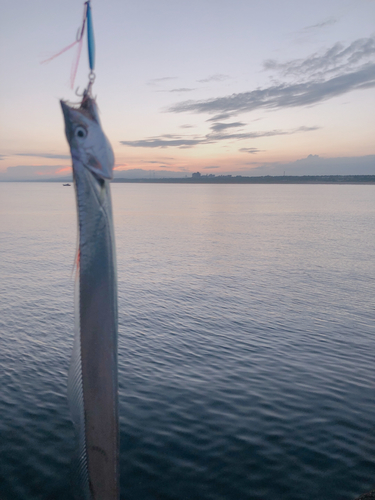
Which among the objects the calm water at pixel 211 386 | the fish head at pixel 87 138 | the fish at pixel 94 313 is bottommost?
the calm water at pixel 211 386

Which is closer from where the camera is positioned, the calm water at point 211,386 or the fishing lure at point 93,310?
the fishing lure at point 93,310

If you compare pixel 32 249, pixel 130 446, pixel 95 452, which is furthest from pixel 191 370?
pixel 32 249

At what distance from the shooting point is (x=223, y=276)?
3138cm

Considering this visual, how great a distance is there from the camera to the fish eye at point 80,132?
93.1 inches

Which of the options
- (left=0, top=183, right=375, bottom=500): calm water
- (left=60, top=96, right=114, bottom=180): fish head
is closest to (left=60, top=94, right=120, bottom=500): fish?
(left=60, top=96, right=114, bottom=180): fish head

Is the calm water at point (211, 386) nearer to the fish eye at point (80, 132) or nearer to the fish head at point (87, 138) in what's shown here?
the fish head at point (87, 138)

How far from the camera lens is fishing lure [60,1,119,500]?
7.86 ft

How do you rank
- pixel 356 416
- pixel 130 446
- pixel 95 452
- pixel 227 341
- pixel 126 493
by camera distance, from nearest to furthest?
pixel 95 452, pixel 126 493, pixel 130 446, pixel 356 416, pixel 227 341

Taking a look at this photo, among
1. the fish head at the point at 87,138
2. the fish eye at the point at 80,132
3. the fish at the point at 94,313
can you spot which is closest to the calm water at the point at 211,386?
the fish at the point at 94,313

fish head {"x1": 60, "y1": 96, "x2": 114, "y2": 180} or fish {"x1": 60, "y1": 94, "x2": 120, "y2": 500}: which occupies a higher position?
fish head {"x1": 60, "y1": 96, "x2": 114, "y2": 180}

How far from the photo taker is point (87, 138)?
2367 millimetres

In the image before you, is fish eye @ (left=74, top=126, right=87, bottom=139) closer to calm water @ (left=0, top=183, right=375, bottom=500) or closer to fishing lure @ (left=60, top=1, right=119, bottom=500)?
fishing lure @ (left=60, top=1, right=119, bottom=500)

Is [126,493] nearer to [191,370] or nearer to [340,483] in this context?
[340,483]

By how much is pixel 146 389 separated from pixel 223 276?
64.0ft
